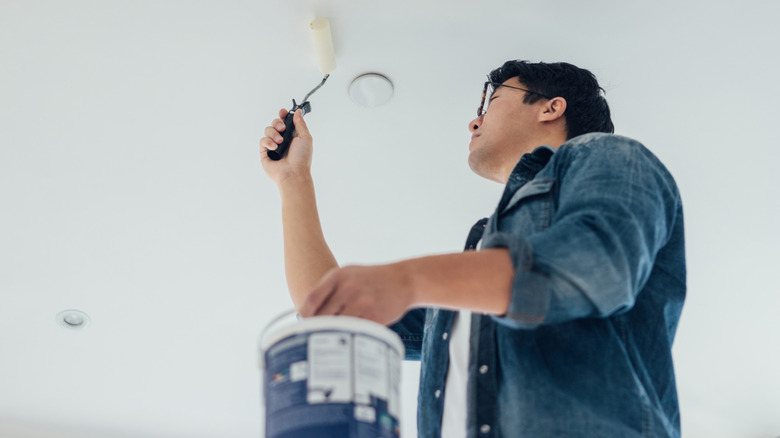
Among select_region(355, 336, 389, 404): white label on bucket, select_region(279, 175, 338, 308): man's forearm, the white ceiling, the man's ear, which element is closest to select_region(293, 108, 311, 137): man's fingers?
select_region(279, 175, 338, 308): man's forearm

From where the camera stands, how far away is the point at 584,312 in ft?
2.44

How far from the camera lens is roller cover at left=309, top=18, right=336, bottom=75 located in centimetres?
165

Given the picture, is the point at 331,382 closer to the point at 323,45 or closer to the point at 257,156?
the point at 323,45

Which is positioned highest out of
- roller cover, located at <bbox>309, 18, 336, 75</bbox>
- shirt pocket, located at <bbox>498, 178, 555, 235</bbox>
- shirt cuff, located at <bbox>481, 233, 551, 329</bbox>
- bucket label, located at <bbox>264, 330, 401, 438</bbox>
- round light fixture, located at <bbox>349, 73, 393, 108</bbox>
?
roller cover, located at <bbox>309, 18, 336, 75</bbox>

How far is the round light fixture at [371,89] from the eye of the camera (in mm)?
1804

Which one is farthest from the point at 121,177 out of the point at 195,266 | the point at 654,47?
the point at 654,47

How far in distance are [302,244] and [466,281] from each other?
56cm

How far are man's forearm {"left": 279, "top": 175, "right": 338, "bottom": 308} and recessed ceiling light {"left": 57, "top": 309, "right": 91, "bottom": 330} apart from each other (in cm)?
137

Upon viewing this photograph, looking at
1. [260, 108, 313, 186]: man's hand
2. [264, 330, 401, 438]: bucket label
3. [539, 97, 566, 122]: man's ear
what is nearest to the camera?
[264, 330, 401, 438]: bucket label

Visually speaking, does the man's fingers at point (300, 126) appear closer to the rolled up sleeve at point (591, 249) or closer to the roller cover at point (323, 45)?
the roller cover at point (323, 45)

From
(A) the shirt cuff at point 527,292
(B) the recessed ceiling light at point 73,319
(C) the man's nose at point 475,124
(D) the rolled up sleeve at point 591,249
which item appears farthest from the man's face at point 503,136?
(B) the recessed ceiling light at point 73,319

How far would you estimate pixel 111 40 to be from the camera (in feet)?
5.67

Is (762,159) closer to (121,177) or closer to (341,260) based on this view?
(341,260)

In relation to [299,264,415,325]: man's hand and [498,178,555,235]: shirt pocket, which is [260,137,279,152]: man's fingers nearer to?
[498,178,555,235]: shirt pocket
